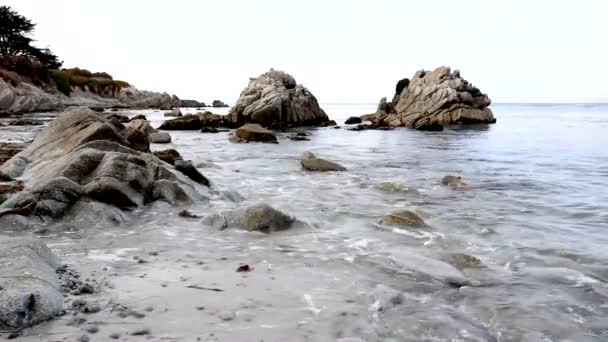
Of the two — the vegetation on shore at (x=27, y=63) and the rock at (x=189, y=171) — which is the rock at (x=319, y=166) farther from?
the vegetation on shore at (x=27, y=63)

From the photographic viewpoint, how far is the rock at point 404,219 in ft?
26.9

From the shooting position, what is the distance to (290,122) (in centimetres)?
4734

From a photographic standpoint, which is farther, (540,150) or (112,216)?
(540,150)

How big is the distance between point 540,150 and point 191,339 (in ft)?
81.8

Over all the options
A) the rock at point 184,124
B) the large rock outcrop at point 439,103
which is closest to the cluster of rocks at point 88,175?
the rock at point 184,124

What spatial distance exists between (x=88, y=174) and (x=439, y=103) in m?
48.5

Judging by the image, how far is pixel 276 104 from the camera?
149ft

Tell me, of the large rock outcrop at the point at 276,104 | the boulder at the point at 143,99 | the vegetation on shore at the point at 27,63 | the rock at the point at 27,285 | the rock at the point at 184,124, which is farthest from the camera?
the boulder at the point at 143,99

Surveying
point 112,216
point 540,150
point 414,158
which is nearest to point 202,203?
point 112,216

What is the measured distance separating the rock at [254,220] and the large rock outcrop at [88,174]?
68.2 inches

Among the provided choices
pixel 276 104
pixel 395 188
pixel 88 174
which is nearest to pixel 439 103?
pixel 276 104

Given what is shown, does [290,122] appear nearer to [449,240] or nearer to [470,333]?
[449,240]

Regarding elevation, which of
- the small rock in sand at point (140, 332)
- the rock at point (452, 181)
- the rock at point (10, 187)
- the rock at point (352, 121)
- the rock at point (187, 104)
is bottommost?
the rock at point (452, 181)

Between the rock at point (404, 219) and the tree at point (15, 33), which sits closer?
the rock at point (404, 219)
